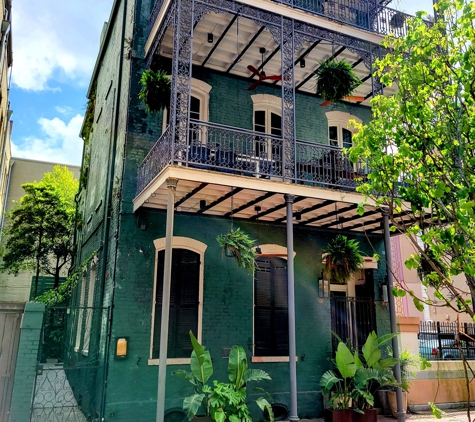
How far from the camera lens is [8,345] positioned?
661 cm

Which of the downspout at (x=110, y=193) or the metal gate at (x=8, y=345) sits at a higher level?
the downspout at (x=110, y=193)

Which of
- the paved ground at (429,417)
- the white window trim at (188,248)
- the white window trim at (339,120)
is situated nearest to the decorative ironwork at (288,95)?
the white window trim at (188,248)

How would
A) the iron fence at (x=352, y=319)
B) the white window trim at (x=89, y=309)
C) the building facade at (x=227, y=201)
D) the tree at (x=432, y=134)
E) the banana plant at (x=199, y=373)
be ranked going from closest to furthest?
the tree at (x=432, y=134) → the banana plant at (x=199, y=373) → the building facade at (x=227, y=201) → the white window trim at (x=89, y=309) → the iron fence at (x=352, y=319)

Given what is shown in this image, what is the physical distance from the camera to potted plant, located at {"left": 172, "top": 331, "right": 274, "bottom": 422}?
6547 millimetres

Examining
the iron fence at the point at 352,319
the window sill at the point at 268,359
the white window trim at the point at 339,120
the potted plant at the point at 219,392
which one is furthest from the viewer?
the white window trim at the point at 339,120

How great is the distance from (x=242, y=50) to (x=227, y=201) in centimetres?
356

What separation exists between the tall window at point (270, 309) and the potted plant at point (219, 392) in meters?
2.02

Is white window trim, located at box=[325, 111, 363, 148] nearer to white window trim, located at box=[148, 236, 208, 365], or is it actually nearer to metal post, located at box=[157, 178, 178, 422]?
white window trim, located at box=[148, 236, 208, 365]

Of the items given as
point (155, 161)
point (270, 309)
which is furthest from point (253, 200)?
point (270, 309)

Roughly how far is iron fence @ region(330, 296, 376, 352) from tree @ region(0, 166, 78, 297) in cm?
1078

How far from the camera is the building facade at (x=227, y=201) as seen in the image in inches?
304

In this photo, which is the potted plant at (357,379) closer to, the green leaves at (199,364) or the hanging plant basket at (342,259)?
the hanging plant basket at (342,259)

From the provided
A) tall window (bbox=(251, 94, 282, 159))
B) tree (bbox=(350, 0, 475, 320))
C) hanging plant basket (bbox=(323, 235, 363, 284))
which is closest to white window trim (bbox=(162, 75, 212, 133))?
tall window (bbox=(251, 94, 282, 159))

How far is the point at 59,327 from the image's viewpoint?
14266 mm
